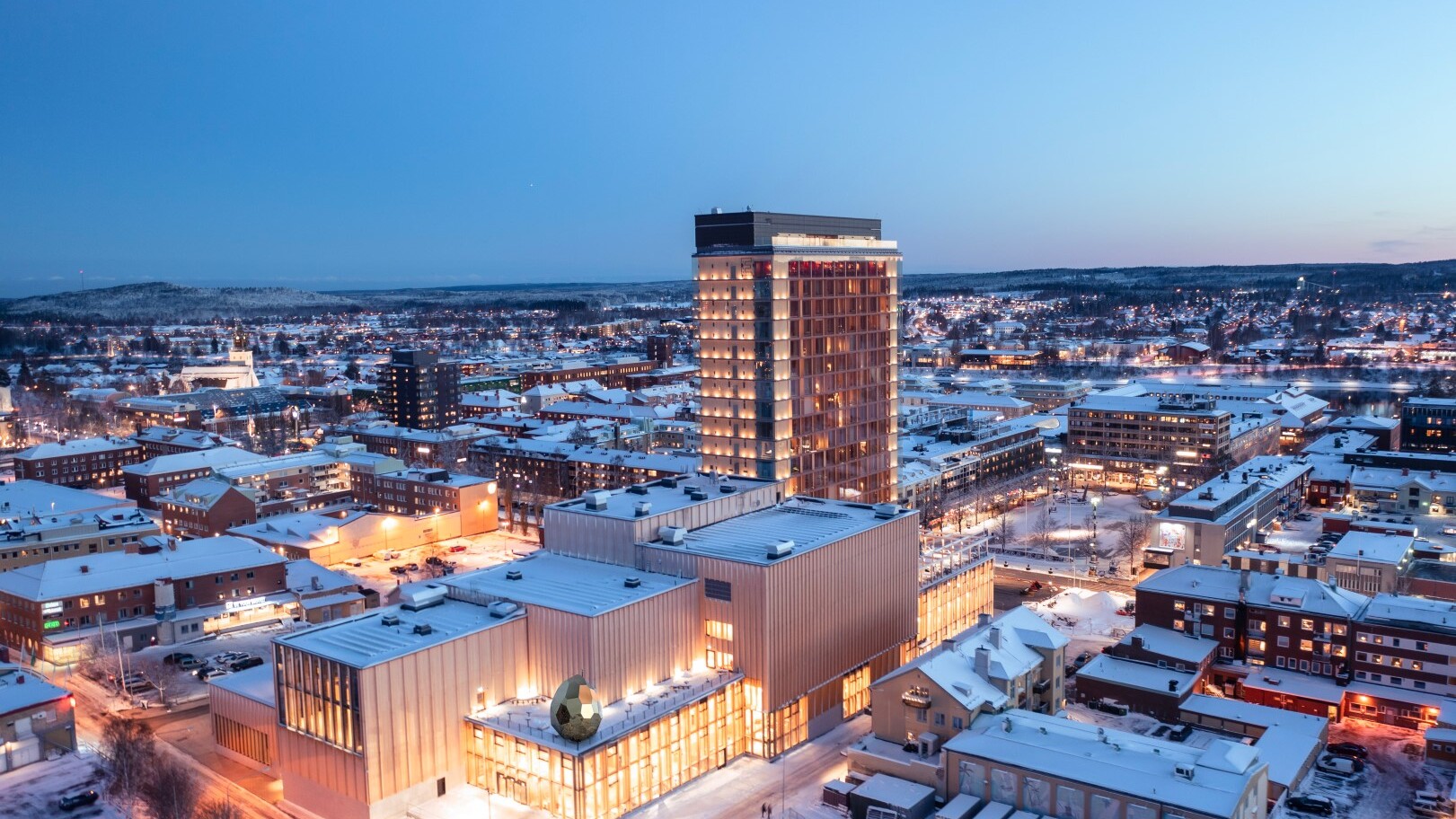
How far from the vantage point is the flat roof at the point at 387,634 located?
33.7 meters

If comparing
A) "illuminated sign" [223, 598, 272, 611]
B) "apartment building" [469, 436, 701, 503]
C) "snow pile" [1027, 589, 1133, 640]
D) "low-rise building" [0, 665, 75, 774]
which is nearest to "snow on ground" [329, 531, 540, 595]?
"illuminated sign" [223, 598, 272, 611]

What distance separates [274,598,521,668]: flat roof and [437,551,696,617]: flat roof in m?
1.17

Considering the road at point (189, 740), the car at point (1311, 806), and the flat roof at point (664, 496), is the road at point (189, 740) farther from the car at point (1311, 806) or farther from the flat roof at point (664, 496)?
the car at point (1311, 806)

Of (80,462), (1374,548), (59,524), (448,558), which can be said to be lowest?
(448,558)

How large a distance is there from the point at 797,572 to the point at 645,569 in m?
6.28

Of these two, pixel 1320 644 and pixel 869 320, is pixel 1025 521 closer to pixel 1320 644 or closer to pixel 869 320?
pixel 869 320

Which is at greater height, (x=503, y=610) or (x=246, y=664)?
(x=503, y=610)

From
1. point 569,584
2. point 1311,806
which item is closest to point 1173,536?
point 1311,806

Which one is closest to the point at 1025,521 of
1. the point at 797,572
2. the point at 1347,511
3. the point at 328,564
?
the point at 1347,511

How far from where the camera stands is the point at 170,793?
33750mm

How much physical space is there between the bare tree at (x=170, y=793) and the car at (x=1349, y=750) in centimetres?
3946

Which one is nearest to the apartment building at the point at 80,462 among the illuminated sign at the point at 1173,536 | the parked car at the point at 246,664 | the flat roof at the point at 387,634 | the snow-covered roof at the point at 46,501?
the snow-covered roof at the point at 46,501

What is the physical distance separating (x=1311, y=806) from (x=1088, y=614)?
22.1 meters

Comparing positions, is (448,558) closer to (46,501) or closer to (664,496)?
(664,496)
